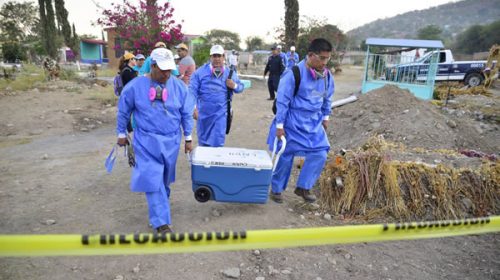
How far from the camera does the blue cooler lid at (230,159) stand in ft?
10.5

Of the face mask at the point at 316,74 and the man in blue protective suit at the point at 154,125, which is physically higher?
the face mask at the point at 316,74

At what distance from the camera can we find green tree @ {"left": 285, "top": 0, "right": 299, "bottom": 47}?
1458 cm

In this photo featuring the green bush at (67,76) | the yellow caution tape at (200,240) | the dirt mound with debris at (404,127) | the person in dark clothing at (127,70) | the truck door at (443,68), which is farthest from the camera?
the truck door at (443,68)

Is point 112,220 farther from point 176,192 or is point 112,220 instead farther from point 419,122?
point 419,122

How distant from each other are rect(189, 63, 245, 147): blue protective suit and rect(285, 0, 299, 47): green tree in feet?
35.4

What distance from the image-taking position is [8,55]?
93.2ft

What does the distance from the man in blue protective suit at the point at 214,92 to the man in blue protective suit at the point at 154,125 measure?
1.44 meters

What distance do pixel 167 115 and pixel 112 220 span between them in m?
1.24

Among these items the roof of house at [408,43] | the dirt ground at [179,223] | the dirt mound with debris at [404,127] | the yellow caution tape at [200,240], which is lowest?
the dirt ground at [179,223]

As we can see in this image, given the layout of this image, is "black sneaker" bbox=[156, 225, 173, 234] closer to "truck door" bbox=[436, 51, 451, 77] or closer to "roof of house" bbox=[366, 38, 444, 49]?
"roof of house" bbox=[366, 38, 444, 49]

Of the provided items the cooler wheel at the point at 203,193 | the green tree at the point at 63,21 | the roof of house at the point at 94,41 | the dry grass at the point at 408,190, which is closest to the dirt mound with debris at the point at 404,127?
the dry grass at the point at 408,190

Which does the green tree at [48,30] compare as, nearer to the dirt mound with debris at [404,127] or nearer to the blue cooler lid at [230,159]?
the dirt mound with debris at [404,127]

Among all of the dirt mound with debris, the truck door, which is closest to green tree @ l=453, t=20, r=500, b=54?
the truck door

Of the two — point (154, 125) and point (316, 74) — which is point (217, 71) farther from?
point (154, 125)
